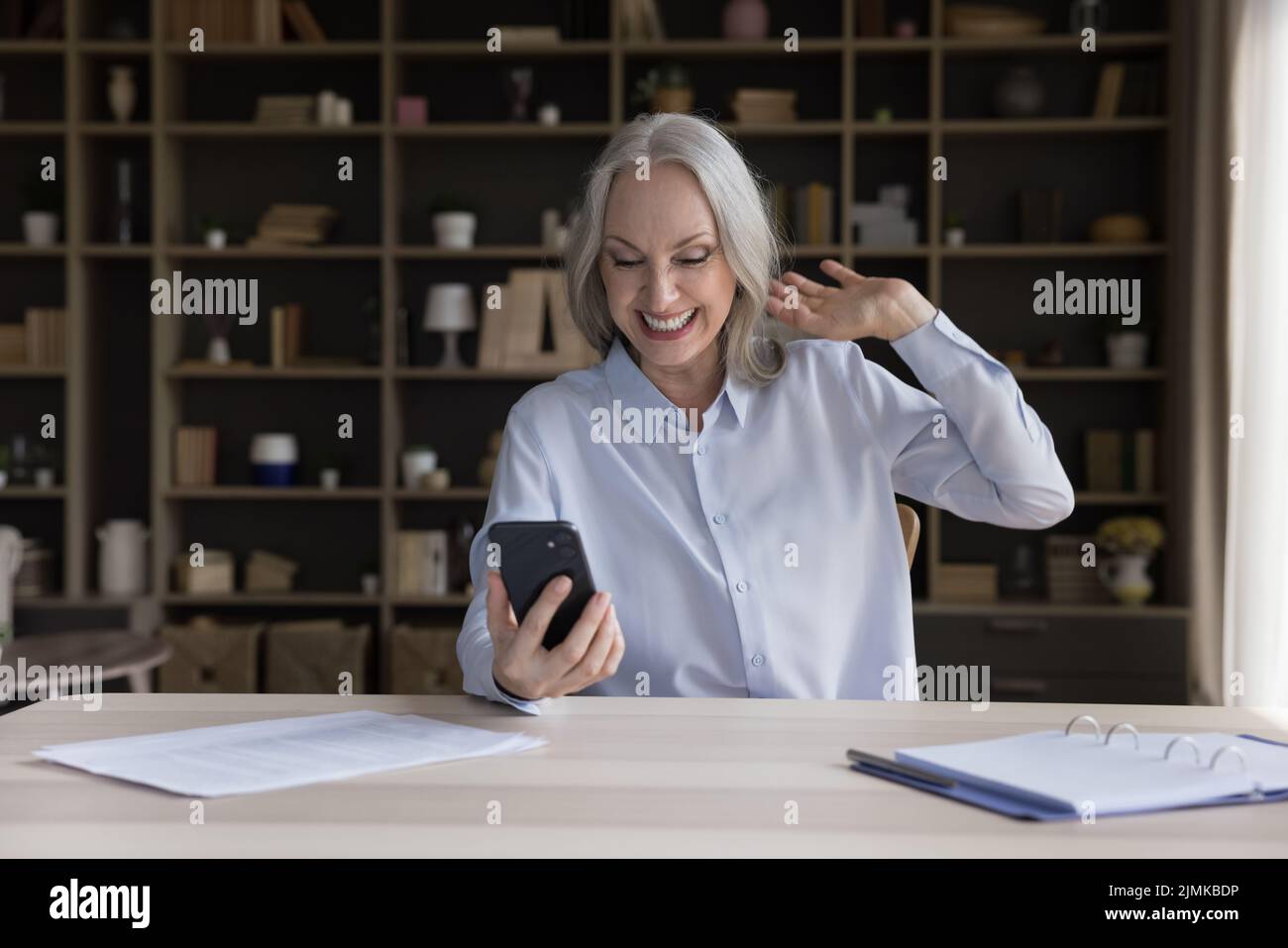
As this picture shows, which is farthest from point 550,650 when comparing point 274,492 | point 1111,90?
point 1111,90

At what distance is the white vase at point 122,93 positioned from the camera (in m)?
4.51

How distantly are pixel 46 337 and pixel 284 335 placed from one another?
82cm

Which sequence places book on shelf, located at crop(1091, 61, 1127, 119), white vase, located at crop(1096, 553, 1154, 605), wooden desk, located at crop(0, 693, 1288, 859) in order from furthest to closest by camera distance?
book on shelf, located at crop(1091, 61, 1127, 119), white vase, located at crop(1096, 553, 1154, 605), wooden desk, located at crop(0, 693, 1288, 859)

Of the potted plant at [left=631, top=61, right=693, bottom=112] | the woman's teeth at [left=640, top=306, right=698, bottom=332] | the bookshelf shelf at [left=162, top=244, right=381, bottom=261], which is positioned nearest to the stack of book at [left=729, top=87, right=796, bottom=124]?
the potted plant at [left=631, top=61, right=693, bottom=112]

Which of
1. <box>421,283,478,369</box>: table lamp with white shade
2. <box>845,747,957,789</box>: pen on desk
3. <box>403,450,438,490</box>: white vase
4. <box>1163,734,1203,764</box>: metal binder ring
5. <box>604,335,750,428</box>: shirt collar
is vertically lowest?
<box>845,747,957,789</box>: pen on desk

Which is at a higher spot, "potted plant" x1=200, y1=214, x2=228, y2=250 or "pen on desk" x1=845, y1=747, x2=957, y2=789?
"potted plant" x1=200, y1=214, x2=228, y2=250

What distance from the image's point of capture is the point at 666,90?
173 inches

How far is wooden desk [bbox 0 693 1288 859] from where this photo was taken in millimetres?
956

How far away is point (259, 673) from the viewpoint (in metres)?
4.52

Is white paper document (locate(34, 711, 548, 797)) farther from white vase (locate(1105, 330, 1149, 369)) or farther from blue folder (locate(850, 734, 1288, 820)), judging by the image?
white vase (locate(1105, 330, 1149, 369))

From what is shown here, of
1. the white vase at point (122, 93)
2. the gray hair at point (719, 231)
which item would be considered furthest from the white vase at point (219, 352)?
the gray hair at point (719, 231)

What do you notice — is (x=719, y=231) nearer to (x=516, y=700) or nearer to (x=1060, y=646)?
(x=516, y=700)

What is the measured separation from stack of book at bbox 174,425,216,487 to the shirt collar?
3004 mm
